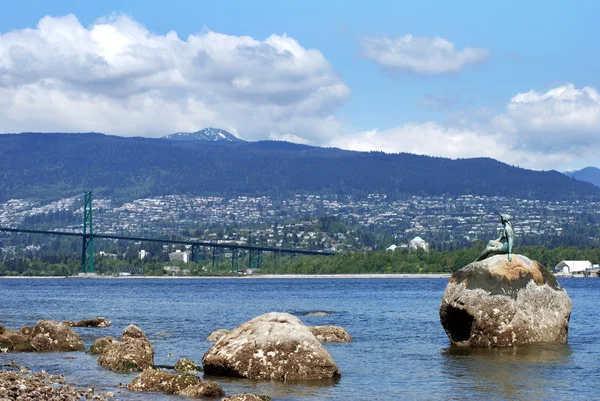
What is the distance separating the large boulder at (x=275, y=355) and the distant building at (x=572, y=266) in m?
110

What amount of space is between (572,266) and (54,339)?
109 meters

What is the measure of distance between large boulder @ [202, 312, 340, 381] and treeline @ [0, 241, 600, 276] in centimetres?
10065

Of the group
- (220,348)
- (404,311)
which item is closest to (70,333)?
(220,348)

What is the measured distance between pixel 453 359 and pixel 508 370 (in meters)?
2.28

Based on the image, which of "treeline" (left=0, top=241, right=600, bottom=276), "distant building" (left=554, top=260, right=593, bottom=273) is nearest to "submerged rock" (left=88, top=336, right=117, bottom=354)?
"treeline" (left=0, top=241, right=600, bottom=276)

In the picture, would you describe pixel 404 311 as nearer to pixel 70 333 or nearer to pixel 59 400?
pixel 70 333

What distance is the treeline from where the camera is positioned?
424 ft

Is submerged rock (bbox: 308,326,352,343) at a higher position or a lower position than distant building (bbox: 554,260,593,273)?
higher

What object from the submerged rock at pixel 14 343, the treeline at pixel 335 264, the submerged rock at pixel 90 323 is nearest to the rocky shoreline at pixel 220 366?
the submerged rock at pixel 14 343

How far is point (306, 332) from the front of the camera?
1908 centimetres

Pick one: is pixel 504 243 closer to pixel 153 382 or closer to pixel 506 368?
pixel 506 368

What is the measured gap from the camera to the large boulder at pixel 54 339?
24.9m

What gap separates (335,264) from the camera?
460ft

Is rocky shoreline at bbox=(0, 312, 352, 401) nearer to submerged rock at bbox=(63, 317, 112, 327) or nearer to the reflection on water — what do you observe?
the reflection on water
